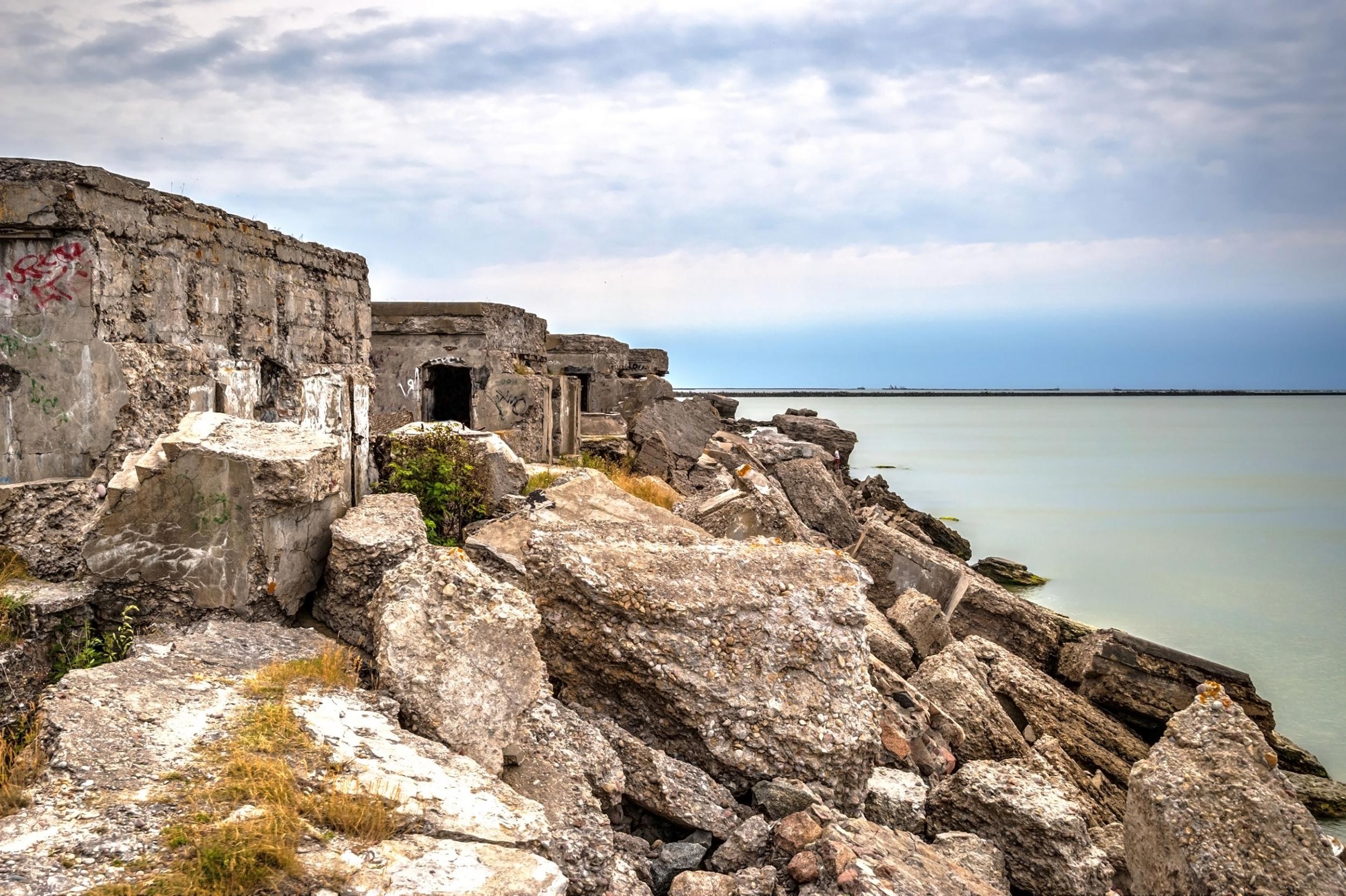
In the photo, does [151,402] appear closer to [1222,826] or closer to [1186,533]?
[1222,826]

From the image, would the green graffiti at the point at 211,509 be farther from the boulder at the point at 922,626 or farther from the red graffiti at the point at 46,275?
the boulder at the point at 922,626

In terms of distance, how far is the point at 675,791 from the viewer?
4.36 m

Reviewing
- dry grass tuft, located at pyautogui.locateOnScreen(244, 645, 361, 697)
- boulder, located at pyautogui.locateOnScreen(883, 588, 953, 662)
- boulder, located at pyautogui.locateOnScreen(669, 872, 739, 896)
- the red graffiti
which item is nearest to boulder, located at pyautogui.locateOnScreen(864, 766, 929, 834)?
boulder, located at pyautogui.locateOnScreen(669, 872, 739, 896)

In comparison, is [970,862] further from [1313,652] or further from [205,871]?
[1313,652]

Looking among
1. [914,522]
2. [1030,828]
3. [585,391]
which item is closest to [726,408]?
[585,391]

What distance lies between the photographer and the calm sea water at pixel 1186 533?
1291 cm

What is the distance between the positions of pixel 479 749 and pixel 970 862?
2707mm

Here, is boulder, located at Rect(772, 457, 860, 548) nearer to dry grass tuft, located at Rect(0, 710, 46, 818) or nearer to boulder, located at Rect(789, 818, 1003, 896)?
boulder, located at Rect(789, 818, 1003, 896)

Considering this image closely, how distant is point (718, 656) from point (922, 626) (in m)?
4.44

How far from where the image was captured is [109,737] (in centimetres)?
318

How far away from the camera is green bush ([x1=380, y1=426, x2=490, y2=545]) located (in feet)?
23.6

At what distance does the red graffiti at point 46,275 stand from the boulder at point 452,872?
4046 mm

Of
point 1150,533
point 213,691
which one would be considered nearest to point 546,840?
point 213,691

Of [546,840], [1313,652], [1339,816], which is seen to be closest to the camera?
[546,840]
